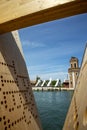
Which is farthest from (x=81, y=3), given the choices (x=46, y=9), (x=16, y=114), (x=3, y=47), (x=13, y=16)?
(x=16, y=114)

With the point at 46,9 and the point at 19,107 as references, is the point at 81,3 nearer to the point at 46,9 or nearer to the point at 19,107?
the point at 46,9

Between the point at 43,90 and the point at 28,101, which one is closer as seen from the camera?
the point at 28,101

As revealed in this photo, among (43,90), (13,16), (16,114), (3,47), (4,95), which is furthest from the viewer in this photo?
(43,90)

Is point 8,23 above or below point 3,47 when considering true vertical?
above

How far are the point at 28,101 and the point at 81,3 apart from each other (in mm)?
3067

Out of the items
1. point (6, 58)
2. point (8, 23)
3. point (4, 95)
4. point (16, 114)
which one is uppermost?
point (8, 23)

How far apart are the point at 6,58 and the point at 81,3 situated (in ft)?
7.25

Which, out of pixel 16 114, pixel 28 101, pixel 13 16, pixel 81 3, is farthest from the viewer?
pixel 28 101

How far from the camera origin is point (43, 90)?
3219 inches

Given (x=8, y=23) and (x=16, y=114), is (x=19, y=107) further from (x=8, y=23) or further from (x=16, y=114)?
(x=8, y=23)

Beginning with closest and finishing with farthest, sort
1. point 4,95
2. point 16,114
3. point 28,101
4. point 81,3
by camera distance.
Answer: point 81,3 < point 4,95 < point 16,114 < point 28,101

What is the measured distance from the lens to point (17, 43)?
17.9 ft

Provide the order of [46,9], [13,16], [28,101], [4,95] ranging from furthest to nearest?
[28,101], [4,95], [13,16], [46,9]

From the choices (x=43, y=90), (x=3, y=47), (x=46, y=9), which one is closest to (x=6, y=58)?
(x=3, y=47)
